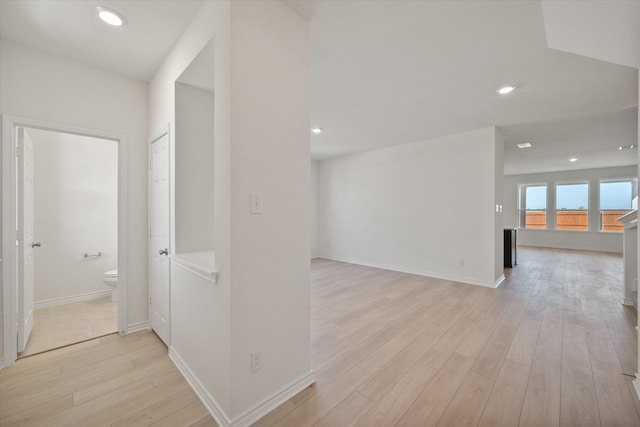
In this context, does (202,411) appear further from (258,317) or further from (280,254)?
(280,254)

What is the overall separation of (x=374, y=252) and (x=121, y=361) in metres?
4.65

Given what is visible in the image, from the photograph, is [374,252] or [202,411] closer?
[202,411]

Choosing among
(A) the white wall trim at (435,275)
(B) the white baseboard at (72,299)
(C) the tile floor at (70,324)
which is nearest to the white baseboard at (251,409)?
(C) the tile floor at (70,324)

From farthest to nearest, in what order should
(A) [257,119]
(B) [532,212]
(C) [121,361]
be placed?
(B) [532,212]
(C) [121,361]
(A) [257,119]

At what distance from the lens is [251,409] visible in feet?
4.98

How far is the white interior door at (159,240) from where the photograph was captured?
91.8 inches

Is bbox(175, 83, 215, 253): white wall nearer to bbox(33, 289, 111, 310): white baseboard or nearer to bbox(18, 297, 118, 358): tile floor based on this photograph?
bbox(18, 297, 118, 358): tile floor

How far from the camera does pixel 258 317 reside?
1.55 m

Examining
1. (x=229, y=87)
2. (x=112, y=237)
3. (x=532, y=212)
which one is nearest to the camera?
(x=229, y=87)

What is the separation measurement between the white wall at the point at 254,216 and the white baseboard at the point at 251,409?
1cm

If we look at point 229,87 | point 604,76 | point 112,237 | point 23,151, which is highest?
point 604,76

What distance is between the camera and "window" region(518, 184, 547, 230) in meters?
8.57

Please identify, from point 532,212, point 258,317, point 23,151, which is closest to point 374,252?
point 258,317

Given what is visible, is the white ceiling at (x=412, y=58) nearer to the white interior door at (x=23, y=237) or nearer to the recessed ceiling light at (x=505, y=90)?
the recessed ceiling light at (x=505, y=90)
